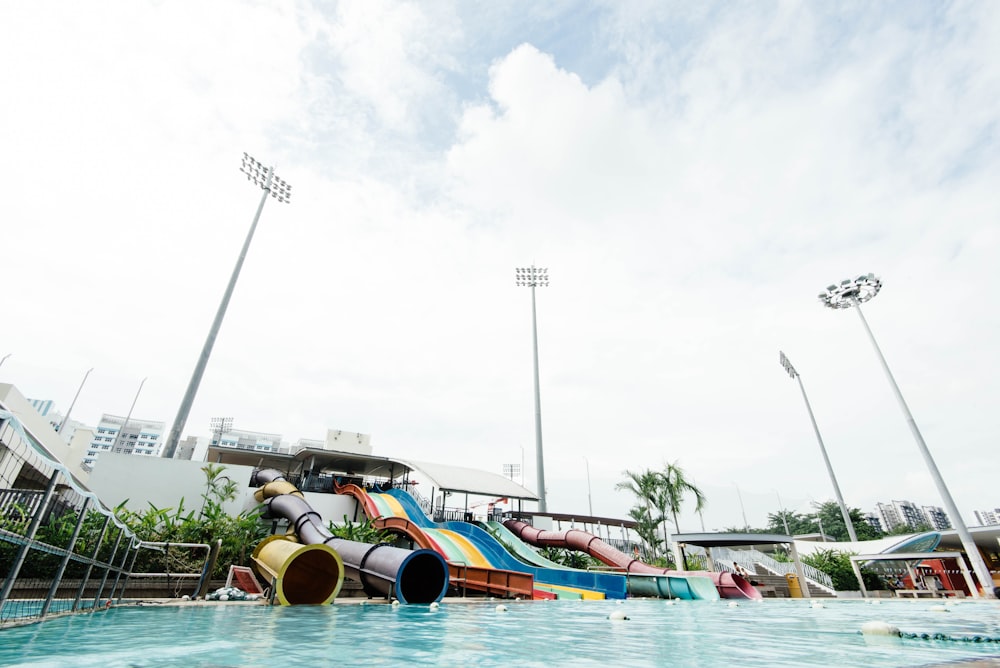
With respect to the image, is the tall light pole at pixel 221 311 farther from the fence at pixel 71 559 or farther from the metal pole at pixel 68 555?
the metal pole at pixel 68 555

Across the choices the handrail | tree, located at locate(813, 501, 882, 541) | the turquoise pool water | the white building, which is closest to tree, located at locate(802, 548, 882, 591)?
the handrail

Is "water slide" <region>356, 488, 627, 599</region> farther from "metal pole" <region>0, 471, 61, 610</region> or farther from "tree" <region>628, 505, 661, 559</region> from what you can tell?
"metal pole" <region>0, 471, 61, 610</region>

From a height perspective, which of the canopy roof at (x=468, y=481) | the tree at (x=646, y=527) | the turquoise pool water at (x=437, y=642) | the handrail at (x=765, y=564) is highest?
the canopy roof at (x=468, y=481)

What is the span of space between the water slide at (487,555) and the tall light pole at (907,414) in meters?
16.5

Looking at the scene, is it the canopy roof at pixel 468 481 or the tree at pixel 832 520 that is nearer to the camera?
the canopy roof at pixel 468 481

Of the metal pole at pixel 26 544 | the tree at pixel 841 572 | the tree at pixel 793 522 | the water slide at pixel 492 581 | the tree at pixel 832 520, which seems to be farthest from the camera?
the tree at pixel 793 522

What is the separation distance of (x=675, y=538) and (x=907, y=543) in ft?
56.5

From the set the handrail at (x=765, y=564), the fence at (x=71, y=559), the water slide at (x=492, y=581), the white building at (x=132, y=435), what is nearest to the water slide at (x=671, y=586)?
the water slide at (x=492, y=581)

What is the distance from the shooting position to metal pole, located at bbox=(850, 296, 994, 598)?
20.0m

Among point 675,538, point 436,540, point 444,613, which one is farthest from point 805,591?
point 444,613

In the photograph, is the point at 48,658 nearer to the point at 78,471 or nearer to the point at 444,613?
the point at 444,613

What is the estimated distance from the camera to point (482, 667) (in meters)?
4.10

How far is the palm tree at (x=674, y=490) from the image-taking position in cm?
2903

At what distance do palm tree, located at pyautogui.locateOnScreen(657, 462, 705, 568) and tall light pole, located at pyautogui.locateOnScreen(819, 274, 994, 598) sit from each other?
11.7 metres
